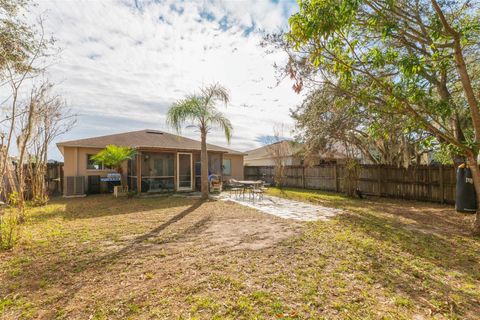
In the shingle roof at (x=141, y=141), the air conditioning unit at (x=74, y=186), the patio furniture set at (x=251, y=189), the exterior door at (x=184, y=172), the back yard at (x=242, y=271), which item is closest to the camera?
the back yard at (x=242, y=271)

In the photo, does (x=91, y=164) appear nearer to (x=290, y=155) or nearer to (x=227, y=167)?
(x=227, y=167)

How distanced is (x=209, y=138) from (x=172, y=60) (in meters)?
3.77

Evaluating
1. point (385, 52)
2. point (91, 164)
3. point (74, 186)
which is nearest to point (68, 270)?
point (385, 52)

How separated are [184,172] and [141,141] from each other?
159 inches

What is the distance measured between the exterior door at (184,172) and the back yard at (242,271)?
24.1 ft

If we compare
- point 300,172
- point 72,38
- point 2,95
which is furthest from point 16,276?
point 300,172

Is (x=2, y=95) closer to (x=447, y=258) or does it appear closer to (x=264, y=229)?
(x=264, y=229)

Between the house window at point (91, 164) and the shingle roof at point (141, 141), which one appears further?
the house window at point (91, 164)

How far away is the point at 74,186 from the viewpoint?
12.4 metres

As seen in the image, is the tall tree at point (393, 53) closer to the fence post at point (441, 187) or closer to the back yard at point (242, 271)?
the back yard at point (242, 271)

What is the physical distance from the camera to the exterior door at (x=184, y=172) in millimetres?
13594

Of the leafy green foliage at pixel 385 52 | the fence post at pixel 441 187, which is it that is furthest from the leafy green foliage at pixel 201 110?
the fence post at pixel 441 187

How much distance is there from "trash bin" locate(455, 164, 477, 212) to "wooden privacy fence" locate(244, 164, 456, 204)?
4.08m

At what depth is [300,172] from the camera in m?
17.0
